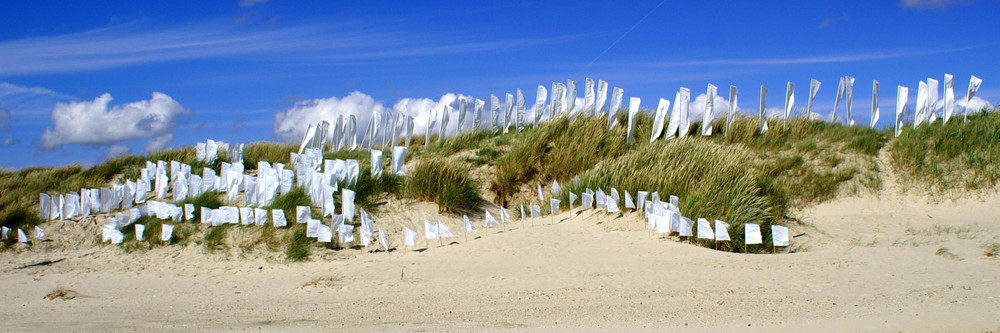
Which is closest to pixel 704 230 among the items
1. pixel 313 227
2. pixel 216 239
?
pixel 313 227

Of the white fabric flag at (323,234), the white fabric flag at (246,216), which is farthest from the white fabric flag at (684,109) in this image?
the white fabric flag at (246,216)

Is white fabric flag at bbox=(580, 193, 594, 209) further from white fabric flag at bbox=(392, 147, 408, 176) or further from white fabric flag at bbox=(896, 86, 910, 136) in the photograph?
white fabric flag at bbox=(896, 86, 910, 136)

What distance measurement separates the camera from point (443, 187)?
440 inches

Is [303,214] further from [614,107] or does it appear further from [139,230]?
[614,107]

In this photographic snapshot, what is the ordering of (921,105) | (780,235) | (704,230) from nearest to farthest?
(780,235) < (704,230) < (921,105)

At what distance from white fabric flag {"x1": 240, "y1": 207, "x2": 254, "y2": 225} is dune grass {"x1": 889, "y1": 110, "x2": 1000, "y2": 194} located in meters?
10.8

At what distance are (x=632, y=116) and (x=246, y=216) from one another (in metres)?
7.36

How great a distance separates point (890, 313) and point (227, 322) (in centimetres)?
571

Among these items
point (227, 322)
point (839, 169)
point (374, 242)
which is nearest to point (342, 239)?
point (374, 242)

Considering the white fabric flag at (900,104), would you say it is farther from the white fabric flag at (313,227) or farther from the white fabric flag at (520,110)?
the white fabric flag at (313,227)

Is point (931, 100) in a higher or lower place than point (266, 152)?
higher

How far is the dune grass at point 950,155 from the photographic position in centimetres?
1144

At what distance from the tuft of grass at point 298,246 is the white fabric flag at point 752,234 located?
5818 mm

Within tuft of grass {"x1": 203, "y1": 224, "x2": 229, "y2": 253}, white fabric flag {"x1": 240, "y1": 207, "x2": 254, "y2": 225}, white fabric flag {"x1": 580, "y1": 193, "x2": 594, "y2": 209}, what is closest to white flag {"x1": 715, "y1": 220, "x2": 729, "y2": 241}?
white fabric flag {"x1": 580, "y1": 193, "x2": 594, "y2": 209}
